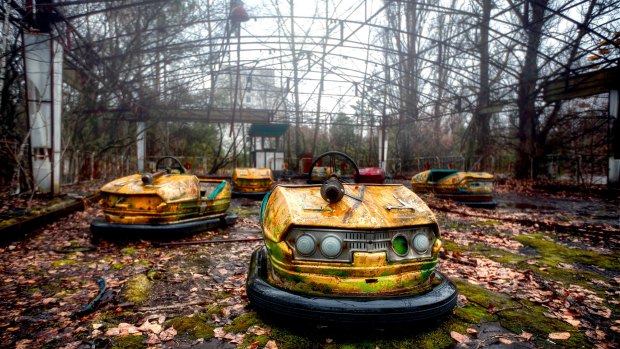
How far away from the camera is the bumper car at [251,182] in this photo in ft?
27.1

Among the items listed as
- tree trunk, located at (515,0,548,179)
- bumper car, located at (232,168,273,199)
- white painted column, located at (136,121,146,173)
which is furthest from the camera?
white painted column, located at (136,121,146,173)

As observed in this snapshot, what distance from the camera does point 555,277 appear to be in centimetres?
281

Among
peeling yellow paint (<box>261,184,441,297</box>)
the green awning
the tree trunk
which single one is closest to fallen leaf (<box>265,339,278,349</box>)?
peeling yellow paint (<box>261,184,441,297</box>)

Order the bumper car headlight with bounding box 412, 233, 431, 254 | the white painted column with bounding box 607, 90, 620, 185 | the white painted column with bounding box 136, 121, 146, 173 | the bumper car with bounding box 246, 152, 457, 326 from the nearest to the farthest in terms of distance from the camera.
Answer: the bumper car with bounding box 246, 152, 457, 326, the bumper car headlight with bounding box 412, 233, 431, 254, the white painted column with bounding box 607, 90, 620, 185, the white painted column with bounding box 136, 121, 146, 173

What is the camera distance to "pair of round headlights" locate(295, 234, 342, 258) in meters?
1.75

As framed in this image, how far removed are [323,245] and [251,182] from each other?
22.1 ft

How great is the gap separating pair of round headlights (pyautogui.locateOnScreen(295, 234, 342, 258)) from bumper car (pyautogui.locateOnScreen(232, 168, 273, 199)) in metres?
6.53

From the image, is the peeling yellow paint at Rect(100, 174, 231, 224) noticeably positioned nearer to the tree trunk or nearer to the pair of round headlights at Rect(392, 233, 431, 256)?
the pair of round headlights at Rect(392, 233, 431, 256)

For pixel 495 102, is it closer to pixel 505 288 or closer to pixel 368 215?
pixel 505 288

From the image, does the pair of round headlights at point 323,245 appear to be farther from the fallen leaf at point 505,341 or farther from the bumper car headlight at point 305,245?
the fallen leaf at point 505,341

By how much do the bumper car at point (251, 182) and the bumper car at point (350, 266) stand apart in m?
6.38

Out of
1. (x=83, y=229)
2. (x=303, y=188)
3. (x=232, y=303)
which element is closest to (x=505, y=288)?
(x=303, y=188)

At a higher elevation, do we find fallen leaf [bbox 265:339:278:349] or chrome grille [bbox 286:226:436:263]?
chrome grille [bbox 286:226:436:263]

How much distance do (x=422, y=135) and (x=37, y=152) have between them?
15.8m
